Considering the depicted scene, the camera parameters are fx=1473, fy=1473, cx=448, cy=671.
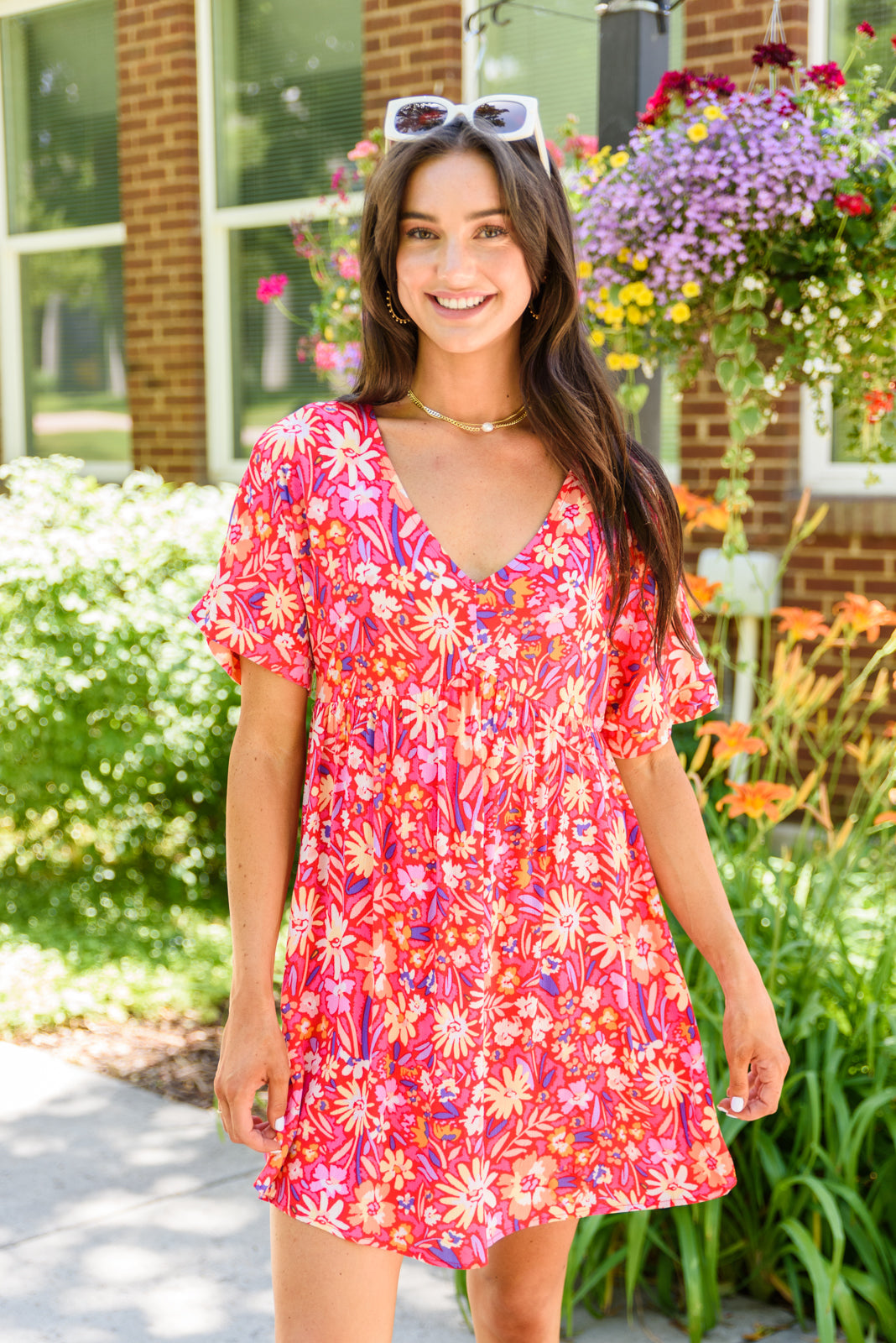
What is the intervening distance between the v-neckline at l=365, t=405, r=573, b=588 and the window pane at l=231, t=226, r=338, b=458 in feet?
17.6

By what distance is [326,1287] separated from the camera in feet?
5.22

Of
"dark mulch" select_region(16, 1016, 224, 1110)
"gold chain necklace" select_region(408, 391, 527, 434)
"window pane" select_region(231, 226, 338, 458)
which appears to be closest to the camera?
"gold chain necklace" select_region(408, 391, 527, 434)

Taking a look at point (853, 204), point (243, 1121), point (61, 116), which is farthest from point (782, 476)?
point (61, 116)

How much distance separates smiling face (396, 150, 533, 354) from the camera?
67.5 inches

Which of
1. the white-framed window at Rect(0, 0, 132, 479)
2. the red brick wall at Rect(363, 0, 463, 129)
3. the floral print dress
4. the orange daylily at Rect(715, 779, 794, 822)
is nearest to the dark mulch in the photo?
the orange daylily at Rect(715, 779, 794, 822)

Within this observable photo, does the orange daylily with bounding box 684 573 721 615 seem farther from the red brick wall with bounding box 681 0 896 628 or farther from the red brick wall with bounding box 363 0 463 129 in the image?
the red brick wall with bounding box 363 0 463 129

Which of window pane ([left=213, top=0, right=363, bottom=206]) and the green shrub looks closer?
the green shrub

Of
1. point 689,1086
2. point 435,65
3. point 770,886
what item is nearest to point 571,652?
point 689,1086

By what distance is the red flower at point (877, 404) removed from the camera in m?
3.00

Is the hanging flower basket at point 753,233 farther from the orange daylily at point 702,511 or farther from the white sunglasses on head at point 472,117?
the white sunglasses on head at point 472,117

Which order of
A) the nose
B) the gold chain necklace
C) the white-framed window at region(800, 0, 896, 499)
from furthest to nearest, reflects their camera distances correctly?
the white-framed window at region(800, 0, 896, 499), the gold chain necklace, the nose

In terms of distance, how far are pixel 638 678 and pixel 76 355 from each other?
7012 mm

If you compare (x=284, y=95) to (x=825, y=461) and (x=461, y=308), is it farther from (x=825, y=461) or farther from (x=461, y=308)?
(x=461, y=308)

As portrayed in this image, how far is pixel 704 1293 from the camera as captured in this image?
2.61 metres
